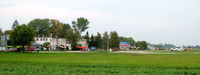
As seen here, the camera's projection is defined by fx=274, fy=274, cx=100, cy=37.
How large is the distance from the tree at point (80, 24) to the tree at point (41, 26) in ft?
49.5

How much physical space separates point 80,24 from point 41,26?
75.5ft

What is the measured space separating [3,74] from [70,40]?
11570cm

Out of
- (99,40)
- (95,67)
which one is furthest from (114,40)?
(95,67)

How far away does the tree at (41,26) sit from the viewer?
15350 centimetres

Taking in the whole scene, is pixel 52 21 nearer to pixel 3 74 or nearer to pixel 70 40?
pixel 70 40

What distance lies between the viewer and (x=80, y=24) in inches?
5955

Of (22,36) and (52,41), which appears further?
(52,41)

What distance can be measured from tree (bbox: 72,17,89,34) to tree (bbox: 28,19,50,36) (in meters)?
15.1

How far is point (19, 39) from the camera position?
270 feet

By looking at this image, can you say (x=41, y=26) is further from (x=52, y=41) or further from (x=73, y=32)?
(x=73, y=32)

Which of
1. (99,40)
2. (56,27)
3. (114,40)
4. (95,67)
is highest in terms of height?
(56,27)

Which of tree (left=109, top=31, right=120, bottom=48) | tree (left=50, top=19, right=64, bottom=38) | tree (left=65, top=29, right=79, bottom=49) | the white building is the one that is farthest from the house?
tree (left=109, top=31, right=120, bottom=48)

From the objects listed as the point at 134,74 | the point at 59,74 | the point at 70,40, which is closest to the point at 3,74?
the point at 59,74

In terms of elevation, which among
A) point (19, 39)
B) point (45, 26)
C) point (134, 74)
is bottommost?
point (134, 74)
